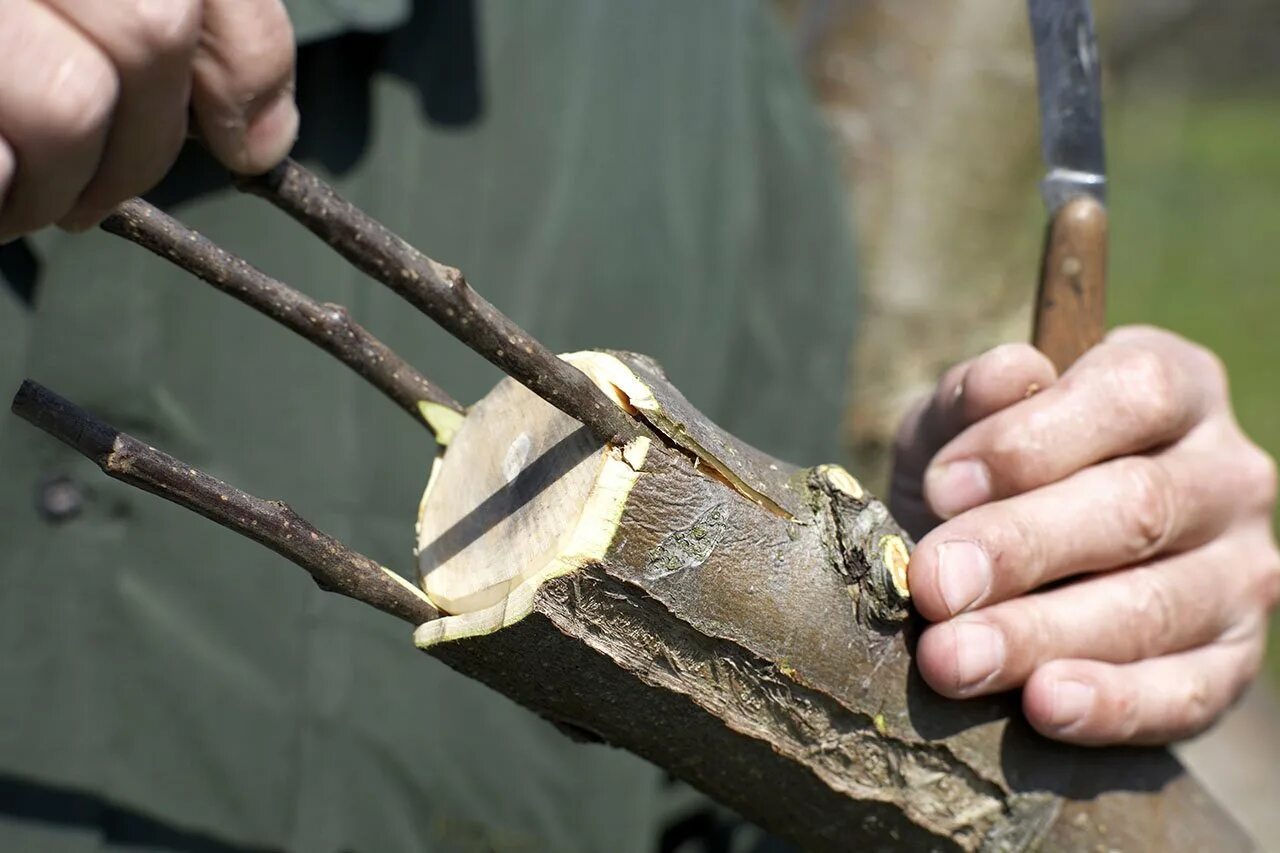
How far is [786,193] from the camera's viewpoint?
2.06 metres

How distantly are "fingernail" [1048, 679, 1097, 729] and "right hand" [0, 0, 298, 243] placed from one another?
0.77 m

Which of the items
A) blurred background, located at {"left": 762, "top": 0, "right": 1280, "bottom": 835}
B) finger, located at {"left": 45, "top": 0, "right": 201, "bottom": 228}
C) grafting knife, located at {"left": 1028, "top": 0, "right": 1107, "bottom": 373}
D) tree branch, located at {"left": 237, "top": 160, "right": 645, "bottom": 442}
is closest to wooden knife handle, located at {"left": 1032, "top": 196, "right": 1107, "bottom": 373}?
grafting knife, located at {"left": 1028, "top": 0, "right": 1107, "bottom": 373}

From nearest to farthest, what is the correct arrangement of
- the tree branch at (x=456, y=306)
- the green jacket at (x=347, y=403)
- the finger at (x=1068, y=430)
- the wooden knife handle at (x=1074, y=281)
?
the tree branch at (x=456, y=306), the finger at (x=1068, y=430), the wooden knife handle at (x=1074, y=281), the green jacket at (x=347, y=403)

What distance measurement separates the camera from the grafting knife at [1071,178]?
111 centimetres

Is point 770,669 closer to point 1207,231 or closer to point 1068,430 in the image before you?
point 1068,430

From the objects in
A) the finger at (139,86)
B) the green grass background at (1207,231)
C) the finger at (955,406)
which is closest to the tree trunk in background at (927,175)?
the finger at (955,406)

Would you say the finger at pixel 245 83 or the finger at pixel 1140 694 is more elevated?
the finger at pixel 1140 694

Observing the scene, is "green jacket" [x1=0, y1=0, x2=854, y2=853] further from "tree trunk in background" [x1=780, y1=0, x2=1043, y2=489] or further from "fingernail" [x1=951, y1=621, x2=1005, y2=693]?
"fingernail" [x1=951, y1=621, x2=1005, y2=693]

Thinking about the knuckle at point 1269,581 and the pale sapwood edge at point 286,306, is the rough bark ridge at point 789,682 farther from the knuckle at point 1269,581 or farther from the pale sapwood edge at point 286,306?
the knuckle at point 1269,581

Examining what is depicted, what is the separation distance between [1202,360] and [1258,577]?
24 centimetres

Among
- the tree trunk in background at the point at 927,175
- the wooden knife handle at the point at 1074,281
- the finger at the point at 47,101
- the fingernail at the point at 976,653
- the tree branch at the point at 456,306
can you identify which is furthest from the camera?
the tree trunk in background at the point at 927,175

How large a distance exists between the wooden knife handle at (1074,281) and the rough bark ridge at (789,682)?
14.4 inches

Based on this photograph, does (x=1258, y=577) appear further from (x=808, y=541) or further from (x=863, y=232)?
(x=863, y=232)

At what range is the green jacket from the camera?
1237mm
